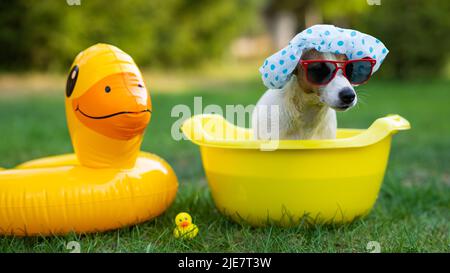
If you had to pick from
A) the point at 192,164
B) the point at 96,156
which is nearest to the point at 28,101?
the point at 192,164

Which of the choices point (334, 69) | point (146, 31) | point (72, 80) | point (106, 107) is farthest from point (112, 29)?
point (334, 69)

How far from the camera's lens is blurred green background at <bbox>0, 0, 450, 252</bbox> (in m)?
2.34

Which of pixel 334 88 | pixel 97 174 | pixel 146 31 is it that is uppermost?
pixel 146 31

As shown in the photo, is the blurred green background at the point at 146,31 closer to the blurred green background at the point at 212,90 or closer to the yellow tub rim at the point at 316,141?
the blurred green background at the point at 212,90

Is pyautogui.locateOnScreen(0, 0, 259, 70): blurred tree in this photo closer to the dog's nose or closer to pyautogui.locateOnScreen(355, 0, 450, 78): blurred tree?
pyautogui.locateOnScreen(355, 0, 450, 78): blurred tree

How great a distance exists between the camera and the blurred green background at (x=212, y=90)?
234 cm

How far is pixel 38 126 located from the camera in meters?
5.75

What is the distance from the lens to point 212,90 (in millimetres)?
10625

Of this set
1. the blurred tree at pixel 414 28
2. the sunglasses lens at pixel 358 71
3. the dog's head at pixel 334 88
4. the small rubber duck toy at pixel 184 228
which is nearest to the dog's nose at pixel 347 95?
the dog's head at pixel 334 88

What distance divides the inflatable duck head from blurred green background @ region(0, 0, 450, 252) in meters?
0.39

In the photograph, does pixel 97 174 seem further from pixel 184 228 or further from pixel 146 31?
pixel 146 31

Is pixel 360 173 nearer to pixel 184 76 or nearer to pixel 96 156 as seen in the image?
pixel 96 156

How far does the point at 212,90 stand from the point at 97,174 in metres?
8.31

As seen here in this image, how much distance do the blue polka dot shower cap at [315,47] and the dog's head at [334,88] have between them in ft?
0.13
